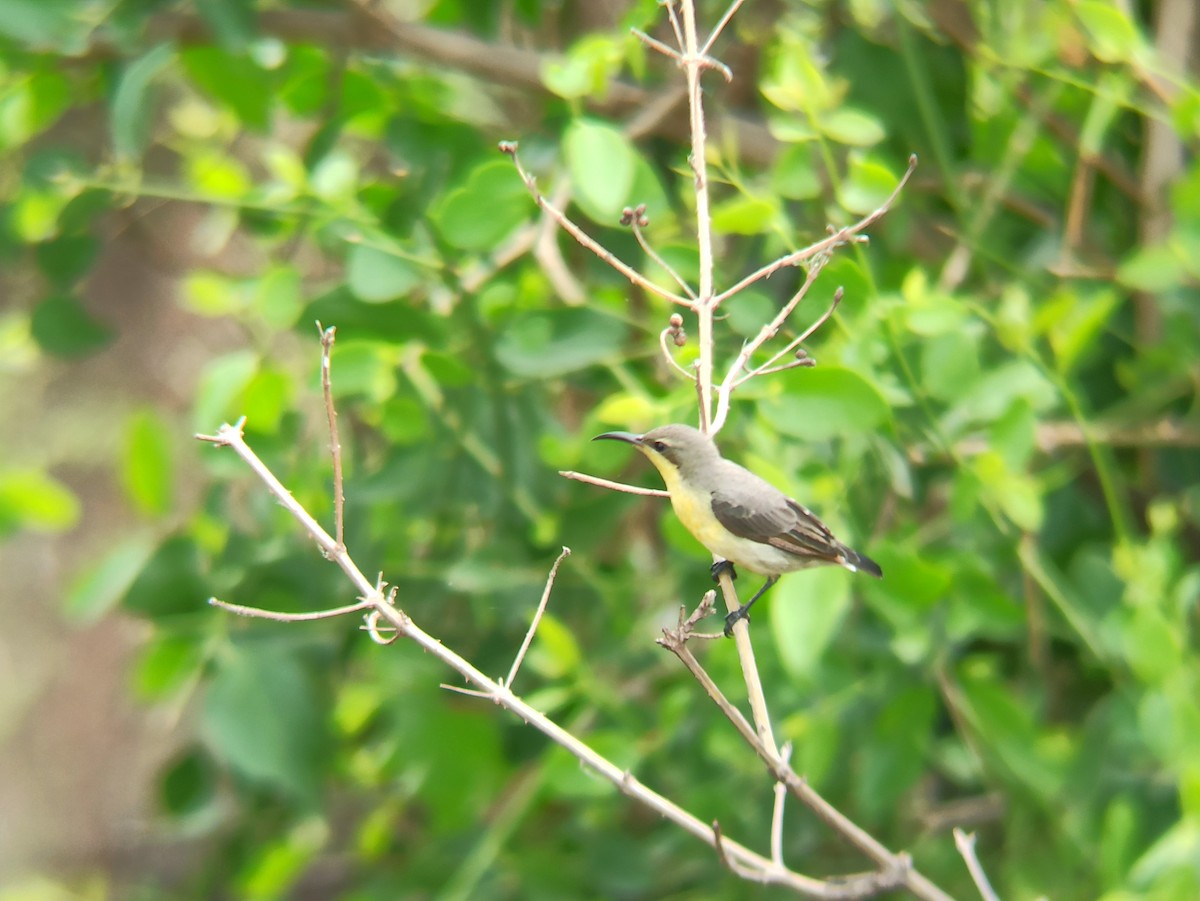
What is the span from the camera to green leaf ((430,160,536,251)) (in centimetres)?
240

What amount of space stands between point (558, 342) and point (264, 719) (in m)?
1.09

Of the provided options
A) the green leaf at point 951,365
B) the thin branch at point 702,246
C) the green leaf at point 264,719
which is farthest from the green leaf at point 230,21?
the green leaf at point 951,365

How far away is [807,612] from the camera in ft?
7.59

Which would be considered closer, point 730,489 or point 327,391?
point 327,391

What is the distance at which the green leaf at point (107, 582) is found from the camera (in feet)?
9.81

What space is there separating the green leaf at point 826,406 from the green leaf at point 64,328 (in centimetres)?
200

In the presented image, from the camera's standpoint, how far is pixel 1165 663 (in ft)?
8.17

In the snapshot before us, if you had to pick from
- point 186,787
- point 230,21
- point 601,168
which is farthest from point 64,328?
point 601,168

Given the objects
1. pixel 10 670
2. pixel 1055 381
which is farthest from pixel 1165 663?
pixel 10 670

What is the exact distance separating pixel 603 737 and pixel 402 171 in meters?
1.63

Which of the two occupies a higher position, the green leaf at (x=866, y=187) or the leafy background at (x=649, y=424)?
the green leaf at (x=866, y=187)

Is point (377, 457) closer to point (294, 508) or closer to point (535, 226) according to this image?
point (535, 226)

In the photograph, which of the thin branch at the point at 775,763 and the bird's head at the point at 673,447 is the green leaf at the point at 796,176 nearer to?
the bird's head at the point at 673,447

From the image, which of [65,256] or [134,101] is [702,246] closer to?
[134,101]
